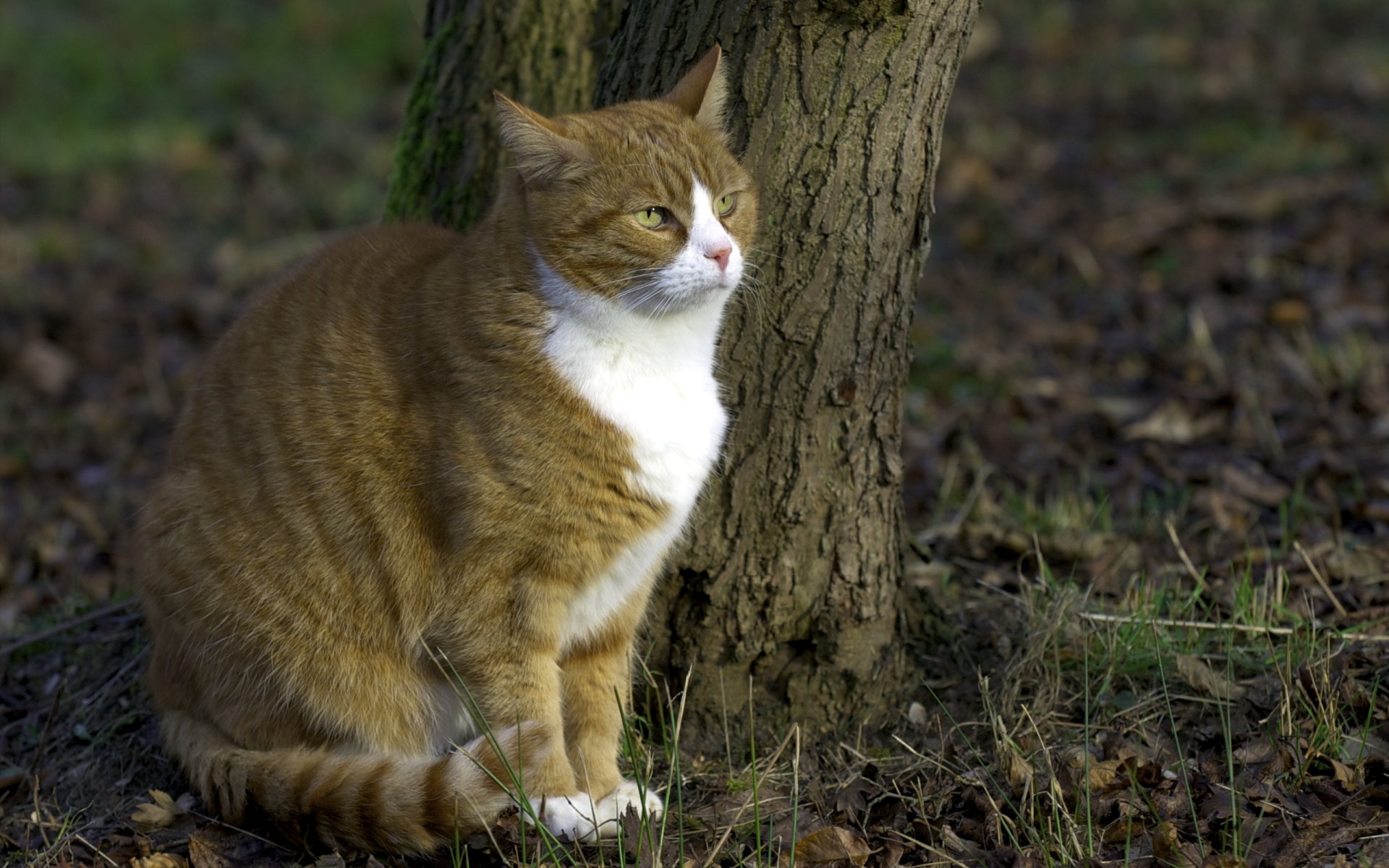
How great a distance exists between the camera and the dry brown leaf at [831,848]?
2498mm

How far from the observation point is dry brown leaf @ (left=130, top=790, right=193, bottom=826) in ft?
9.17

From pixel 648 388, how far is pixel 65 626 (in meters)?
2.04

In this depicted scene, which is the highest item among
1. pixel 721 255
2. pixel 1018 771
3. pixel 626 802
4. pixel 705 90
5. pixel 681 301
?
pixel 705 90

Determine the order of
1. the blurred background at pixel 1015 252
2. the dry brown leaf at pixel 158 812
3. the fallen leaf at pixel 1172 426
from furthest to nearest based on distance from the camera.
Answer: the fallen leaf at pixel 1172 426
the blurred background at pixel 1015 252
the dry brown leaf at pixel 158 812

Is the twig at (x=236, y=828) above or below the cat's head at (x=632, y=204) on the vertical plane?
below

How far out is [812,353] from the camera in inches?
113

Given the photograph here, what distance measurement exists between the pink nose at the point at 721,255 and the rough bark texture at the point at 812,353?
0.91 feet

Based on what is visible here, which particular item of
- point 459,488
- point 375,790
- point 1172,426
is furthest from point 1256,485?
point 375,790

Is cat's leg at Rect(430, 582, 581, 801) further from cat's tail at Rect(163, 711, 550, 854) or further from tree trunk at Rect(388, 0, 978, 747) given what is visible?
tree trunk at Rect(388, 0, 978, 747)

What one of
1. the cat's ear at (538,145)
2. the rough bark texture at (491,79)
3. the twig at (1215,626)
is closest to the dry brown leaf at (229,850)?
the cat's ear at (538,145)

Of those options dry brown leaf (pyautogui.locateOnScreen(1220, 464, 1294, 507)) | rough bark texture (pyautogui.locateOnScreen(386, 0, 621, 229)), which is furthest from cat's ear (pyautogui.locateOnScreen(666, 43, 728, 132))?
dry brown leaf (pyautogui.locateOnScreen(1220, 464, 1294, 507))

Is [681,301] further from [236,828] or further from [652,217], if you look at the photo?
[236,828]

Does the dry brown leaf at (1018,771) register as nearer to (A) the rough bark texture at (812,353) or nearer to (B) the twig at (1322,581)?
(A) the rough bark texture at (812,353)

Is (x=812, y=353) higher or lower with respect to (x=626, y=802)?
higher
